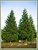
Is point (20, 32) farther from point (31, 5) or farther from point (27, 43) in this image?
point (31, 5)

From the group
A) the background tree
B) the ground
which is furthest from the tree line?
the ground

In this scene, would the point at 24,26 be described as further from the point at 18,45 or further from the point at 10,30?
the point at 18,45

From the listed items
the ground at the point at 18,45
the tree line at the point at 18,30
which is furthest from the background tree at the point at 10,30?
the ground at the point at 18,45

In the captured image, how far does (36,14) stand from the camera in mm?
3320

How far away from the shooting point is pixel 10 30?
10.9 ft

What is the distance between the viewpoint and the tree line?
10.9 ft

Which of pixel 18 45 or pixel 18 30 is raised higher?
pixel 18 30

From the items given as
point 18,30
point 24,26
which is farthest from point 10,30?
point 24,26

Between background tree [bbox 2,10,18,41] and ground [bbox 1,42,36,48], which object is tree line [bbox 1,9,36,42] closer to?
background tree [bbox 2,10,18,41]

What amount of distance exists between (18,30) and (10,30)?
0.22 meters

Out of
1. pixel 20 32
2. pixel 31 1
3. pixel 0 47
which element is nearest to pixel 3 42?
pixel 0 47

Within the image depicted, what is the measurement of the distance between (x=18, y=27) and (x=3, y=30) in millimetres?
414

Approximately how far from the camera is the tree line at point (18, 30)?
3.31 m

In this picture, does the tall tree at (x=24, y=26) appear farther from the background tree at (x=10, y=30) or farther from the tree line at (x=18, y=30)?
the background tree at (x=10, y=30)
